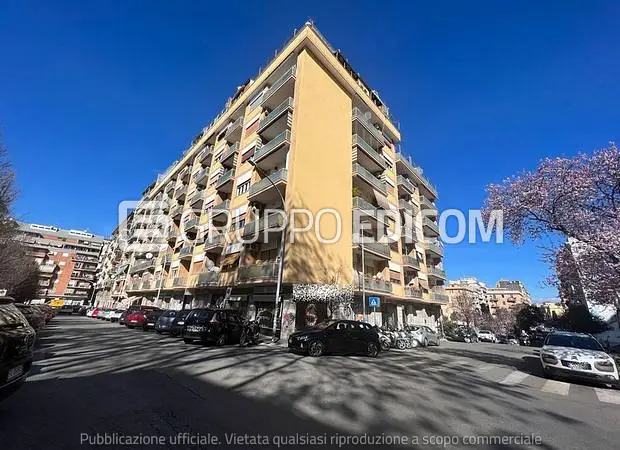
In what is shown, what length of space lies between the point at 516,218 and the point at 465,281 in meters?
109

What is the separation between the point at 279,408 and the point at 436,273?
116 ft

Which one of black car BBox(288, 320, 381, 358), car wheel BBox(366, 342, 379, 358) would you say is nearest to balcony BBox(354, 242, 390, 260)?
black car BBox(288, 320, 381, 358)

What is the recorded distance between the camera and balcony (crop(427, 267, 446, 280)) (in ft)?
118

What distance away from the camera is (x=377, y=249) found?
1008 inches

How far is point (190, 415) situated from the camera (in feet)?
14.6

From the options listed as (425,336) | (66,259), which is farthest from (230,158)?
(66,259)

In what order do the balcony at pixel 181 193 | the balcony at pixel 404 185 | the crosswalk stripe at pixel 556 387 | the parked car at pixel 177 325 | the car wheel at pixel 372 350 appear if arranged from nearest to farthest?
1. the crosswalk stripe at pixel 556 387
2. the car wheel at pixel 372 350
3. the parked car at pixel 177 325
4. the balcony at pixel 404 185
5. the balcony at pixel 181 193

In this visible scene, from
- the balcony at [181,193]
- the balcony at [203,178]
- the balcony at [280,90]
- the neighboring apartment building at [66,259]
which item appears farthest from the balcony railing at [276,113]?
the neighboring apartment building at [66,259]

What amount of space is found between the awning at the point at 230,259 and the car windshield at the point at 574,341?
62.3 ft

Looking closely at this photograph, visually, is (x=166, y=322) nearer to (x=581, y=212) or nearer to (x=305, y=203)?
(x=305, y=203)

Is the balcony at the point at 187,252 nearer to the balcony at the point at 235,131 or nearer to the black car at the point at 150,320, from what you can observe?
the black car at the point at 150,320

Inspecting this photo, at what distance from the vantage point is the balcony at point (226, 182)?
27564mm

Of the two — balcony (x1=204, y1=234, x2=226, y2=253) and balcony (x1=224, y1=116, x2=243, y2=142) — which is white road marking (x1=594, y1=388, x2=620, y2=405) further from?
balcony (x1=224, y1=116, x2=243, y2=142)

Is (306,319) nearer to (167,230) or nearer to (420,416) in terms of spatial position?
(420,416)
